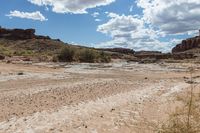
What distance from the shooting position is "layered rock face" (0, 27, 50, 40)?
435 feet

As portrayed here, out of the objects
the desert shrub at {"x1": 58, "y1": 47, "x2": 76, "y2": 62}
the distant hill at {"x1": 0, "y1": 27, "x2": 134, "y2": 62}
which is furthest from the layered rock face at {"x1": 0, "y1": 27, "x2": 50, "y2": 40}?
the desert shrub at {"x1": 58, "y1": 47, "x2": 76, "y2": 62}

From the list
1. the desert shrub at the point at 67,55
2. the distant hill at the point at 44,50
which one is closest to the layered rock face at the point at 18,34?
the distant hill at the point at 44,50

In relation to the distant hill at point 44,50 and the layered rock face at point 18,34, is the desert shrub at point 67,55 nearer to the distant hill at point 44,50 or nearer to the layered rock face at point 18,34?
the distant hill at point 44,50

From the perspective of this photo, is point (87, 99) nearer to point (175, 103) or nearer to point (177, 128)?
point (175, 103)

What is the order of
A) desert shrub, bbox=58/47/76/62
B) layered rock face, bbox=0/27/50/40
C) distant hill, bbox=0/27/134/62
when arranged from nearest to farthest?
desert shrub, bbox=58/47/76/62 → distant hill, bbox=0/27/134/62 → layered rock face, bbox=0/27/50/40

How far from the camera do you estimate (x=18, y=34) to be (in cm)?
13412

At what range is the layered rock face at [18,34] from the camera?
132438 mm

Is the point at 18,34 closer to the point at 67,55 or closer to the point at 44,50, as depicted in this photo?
the point at 44,50

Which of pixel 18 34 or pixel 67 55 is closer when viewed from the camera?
pixel 67 55

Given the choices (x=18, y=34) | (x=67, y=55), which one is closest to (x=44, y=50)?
(x=18, y=34)

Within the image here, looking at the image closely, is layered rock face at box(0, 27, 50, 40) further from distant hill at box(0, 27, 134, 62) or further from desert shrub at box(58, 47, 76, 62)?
desert shrub at box(58, 47, 76, 62)

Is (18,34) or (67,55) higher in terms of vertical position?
(18,34)

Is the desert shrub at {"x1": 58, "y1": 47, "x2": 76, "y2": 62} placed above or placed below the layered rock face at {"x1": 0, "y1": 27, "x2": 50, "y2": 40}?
below

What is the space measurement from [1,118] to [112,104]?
4742mm
